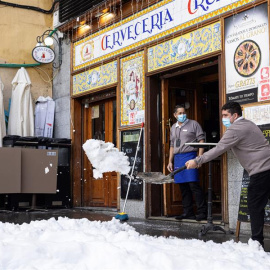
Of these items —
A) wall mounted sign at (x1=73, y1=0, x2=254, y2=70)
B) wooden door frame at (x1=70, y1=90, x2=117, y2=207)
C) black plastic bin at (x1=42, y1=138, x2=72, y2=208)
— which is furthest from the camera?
wooden door frame at (x1=70, y1=90, x2=117, y2=207)

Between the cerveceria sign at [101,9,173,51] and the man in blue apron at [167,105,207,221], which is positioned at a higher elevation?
the cerveceria sign at [101,9,173,51]

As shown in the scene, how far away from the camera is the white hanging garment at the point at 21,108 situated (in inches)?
443

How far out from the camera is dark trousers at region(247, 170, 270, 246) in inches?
208

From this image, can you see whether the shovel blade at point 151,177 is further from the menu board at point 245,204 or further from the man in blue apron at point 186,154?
the menu board at point 245,204

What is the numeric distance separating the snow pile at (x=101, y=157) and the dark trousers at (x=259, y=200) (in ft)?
10.1

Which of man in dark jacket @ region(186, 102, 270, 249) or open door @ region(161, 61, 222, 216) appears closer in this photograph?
man in dark jacket @ region(186, 102, 270, 249)

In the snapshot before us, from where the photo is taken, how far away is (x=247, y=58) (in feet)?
23.5

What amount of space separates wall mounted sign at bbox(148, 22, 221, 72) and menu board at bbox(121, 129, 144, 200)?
136 cm

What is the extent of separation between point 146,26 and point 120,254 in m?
6.00

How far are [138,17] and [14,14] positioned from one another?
4220 millimetres

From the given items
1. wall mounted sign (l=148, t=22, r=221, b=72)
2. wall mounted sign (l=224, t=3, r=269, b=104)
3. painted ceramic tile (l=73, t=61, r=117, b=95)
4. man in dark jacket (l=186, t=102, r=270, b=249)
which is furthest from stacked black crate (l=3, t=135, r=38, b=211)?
man in dark jacket (l=186, t=102, r=270, b=249)

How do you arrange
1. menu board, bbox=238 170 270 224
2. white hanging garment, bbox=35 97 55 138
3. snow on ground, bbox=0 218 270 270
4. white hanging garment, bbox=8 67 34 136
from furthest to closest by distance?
white hanging garment, bbox=35 97 55 138 < white hanging garment, bbox=8 67 34 136 < menu board, bbox=238 170 270 224 < snow on ground, bbox=0 218 270 270

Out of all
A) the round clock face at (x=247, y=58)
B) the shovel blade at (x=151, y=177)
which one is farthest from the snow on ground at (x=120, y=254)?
the round clock face at (x=247, y=58)

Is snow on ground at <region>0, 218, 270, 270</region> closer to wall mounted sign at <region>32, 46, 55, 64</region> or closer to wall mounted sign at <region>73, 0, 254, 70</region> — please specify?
wall mounted sign at <region>73, 0, 254, 70</region>
